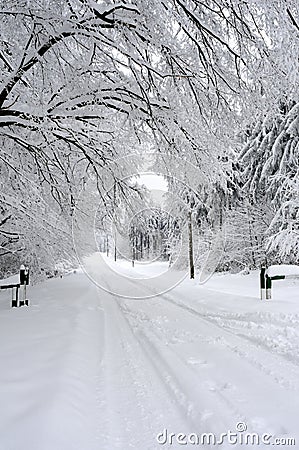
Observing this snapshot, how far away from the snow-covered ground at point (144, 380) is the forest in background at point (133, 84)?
8.48ft

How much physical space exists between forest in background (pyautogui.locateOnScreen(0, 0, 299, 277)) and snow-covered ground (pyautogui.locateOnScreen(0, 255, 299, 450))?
2.59 metres

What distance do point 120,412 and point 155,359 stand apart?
157 cm

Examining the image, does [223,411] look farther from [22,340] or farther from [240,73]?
[240,73]

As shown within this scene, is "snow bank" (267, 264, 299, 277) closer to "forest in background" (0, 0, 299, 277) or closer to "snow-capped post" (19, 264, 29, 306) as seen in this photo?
"forest in background" (0, 0, 299, 277)

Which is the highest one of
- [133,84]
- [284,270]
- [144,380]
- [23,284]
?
[133,84]

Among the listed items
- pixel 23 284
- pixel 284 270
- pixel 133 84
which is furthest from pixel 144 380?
pixel 284 270

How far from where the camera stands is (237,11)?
171 inches

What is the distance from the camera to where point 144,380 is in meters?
3.89

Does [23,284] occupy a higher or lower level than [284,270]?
lower

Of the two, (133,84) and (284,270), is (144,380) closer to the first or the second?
(133,84)

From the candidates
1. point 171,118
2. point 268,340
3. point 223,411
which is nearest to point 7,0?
point 171,118

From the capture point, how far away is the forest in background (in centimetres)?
423

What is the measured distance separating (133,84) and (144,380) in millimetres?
3905

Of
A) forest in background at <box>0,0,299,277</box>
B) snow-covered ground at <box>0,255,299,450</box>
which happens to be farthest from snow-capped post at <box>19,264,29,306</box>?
snow-covered ground at <box>0,255,299,450</box>
